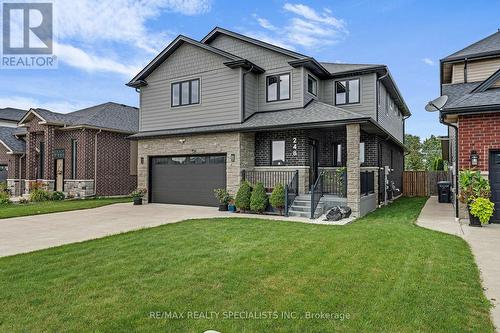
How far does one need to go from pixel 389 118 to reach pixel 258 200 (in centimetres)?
957

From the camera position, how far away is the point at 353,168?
35.3 ft

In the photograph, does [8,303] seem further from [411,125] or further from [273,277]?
[411,125]

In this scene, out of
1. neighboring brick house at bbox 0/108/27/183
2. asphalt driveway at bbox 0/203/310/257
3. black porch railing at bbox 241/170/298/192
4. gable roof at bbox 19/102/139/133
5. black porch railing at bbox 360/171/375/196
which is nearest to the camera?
asphalt driveway at bbox 0/203/310/257

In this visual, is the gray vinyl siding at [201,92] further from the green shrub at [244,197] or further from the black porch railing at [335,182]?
the black porch railing at [335,182]

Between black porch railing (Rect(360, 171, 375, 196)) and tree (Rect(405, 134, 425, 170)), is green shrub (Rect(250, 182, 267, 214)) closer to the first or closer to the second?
black porch railing (Rect(360, 171, 375, 196))

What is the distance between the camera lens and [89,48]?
60.4ft

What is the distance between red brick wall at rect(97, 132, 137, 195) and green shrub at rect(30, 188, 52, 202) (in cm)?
256

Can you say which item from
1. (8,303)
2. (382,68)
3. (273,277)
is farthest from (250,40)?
(8,303)

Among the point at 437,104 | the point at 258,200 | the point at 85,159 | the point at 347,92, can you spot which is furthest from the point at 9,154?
the point at 437,104

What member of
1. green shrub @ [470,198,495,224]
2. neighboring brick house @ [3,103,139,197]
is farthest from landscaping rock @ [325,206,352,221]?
neighboring brick house @ [3,103,139,197]

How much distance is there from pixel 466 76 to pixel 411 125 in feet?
94.8

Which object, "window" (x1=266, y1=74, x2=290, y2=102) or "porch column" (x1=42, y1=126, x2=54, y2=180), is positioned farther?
"porch column" (x1=42, y1=126, x2=54, y2=180)

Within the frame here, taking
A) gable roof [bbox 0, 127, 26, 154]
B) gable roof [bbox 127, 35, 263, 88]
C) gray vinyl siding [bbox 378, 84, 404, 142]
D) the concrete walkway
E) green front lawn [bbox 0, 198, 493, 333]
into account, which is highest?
gable roof [bbox 127, 35, 263, 88]

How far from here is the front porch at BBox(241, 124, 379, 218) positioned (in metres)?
10.8
